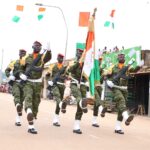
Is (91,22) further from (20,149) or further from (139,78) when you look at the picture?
(139,78)

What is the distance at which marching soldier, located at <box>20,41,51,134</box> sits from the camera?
1259 cm

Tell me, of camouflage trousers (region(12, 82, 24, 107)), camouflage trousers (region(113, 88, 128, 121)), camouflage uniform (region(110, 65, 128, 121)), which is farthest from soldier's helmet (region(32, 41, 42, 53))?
camouflage trousers (region(113, 88, 128, 121))

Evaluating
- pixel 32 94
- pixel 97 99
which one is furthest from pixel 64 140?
pixel 97 99

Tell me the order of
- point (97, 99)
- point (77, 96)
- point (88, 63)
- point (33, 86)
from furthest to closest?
point (97, 99) < point (88, 63) < point (77, 96) < point (33, 86)

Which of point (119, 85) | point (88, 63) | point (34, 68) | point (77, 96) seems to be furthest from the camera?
point (119, 85)

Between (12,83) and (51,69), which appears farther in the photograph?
(51,69)

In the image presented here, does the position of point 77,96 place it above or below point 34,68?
below

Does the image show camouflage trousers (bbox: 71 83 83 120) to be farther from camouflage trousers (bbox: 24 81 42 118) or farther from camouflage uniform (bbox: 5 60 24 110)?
camouflage uniform (bbox: 5 60 24 110)

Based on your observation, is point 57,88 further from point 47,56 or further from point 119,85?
point 47,56

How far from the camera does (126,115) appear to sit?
43.8ft

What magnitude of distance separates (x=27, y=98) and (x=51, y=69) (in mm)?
3812

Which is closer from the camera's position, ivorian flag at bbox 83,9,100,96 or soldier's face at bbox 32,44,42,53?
soldier's face at bbox 32,44,42,53

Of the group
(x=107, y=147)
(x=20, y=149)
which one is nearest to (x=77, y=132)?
(x=107, y=147)

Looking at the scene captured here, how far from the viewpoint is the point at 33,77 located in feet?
42.1
